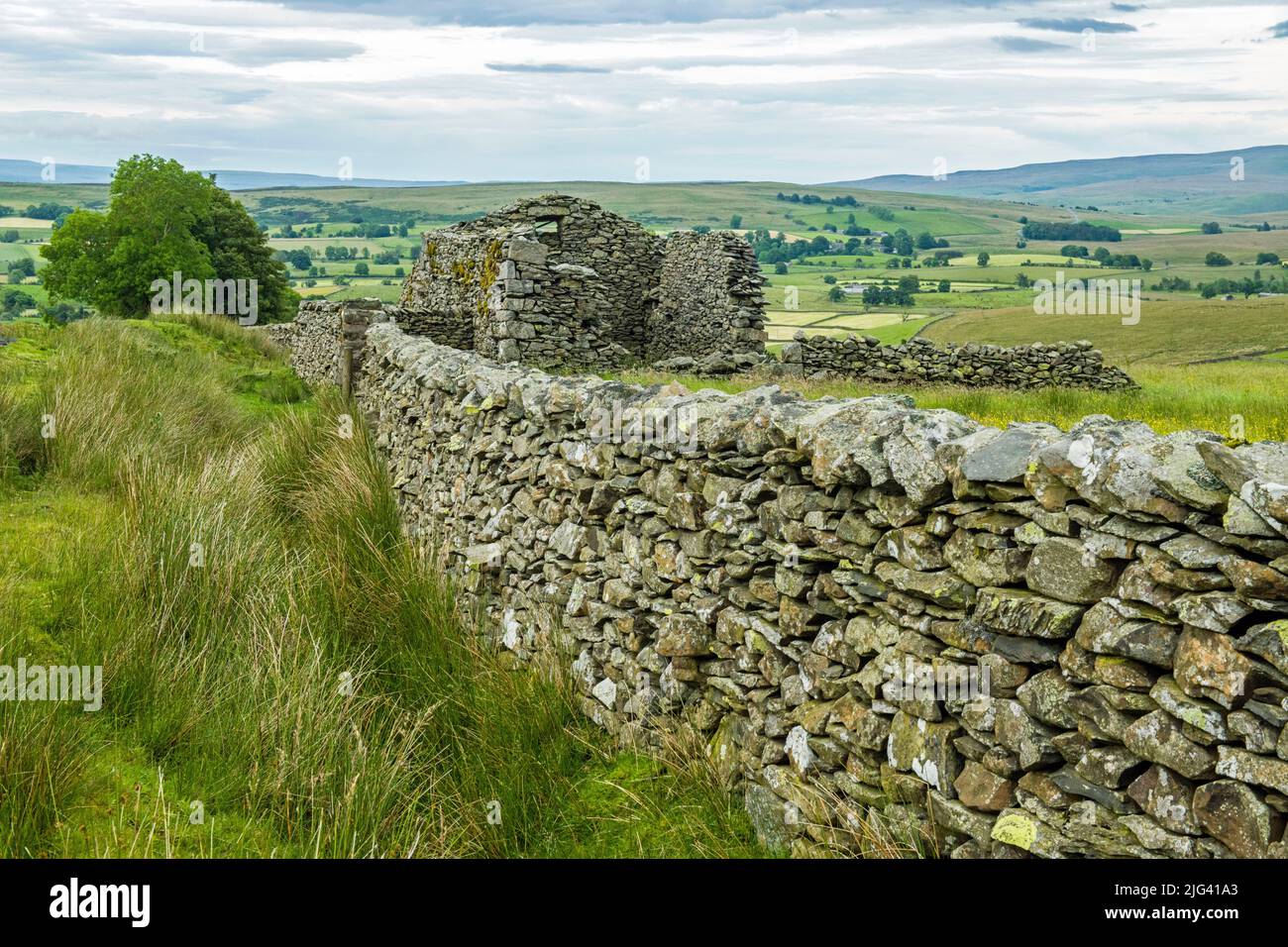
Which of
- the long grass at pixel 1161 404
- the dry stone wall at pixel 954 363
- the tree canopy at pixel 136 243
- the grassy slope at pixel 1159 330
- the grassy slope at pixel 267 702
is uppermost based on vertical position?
the tree canopy at pixel 136 243

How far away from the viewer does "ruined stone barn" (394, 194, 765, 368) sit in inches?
644

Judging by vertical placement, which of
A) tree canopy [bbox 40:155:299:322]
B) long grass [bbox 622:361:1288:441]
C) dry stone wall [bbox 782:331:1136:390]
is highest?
tree canopy [bbox 40:155:299:322]

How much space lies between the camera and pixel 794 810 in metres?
4.10

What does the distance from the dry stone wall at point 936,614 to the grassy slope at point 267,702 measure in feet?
1.61

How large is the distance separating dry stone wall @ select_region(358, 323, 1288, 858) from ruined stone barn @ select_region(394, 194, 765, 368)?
10.5 m

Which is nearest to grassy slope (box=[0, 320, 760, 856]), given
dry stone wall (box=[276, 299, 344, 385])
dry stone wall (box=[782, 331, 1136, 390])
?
dry stone wall (box=[276, 299, 344, 385])

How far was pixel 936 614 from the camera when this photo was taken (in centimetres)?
348

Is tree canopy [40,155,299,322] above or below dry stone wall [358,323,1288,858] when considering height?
above

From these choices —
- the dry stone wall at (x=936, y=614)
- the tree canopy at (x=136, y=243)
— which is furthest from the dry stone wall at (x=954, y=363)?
the tree canopy at (x=136, y=243)

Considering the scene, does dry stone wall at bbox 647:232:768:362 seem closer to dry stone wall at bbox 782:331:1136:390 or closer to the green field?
the green field

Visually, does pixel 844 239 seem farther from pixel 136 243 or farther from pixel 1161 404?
pixel 1161 404

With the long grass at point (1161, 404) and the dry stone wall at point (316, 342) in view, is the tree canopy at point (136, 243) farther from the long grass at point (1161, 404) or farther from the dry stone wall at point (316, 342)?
the long grass at point (1161, 404)

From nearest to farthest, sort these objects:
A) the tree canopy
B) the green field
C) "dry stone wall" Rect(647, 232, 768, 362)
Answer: "dry stone wall" Rect(647, 232, 768, 362)
the green field
the tree canopy

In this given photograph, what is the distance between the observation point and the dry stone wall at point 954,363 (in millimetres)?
16047
